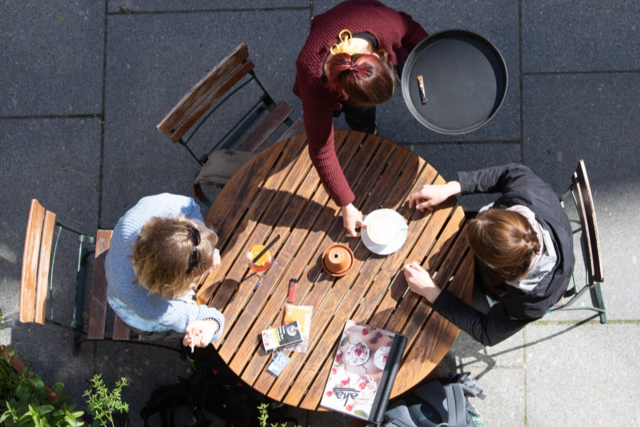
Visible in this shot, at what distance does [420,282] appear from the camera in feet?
7.11

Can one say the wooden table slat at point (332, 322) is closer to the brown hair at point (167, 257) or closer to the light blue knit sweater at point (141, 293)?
the light blue knit sweater at point (141, 293)

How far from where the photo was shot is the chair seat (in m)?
2.65

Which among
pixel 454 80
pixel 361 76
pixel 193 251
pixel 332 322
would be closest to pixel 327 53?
pixel 361 76

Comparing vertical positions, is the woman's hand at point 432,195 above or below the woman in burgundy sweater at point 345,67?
below

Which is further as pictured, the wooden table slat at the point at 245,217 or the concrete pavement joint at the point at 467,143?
the concrete pavement joint at the point at 467,143

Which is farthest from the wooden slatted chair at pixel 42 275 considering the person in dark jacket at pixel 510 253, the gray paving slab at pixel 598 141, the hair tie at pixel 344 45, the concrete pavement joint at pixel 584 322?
the gray paving slab at pixel 598 141

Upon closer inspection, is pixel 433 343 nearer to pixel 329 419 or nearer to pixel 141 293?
pixel 329 419

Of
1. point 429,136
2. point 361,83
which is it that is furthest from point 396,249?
point 429,136

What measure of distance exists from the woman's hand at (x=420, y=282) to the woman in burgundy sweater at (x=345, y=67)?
303mm

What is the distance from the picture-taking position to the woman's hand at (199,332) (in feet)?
7.11

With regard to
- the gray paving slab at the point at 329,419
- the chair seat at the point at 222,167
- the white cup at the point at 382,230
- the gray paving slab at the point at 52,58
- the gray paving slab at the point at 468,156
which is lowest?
the gray paving slab at the point at 329,419

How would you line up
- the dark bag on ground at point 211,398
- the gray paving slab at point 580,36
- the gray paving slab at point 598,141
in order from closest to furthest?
the dark bag on ground at point 211,398 < the gray paving slab at point 598,141 < the gray paving slab at point 580,36

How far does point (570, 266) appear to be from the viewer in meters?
2.08

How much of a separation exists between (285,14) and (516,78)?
1.55 m
